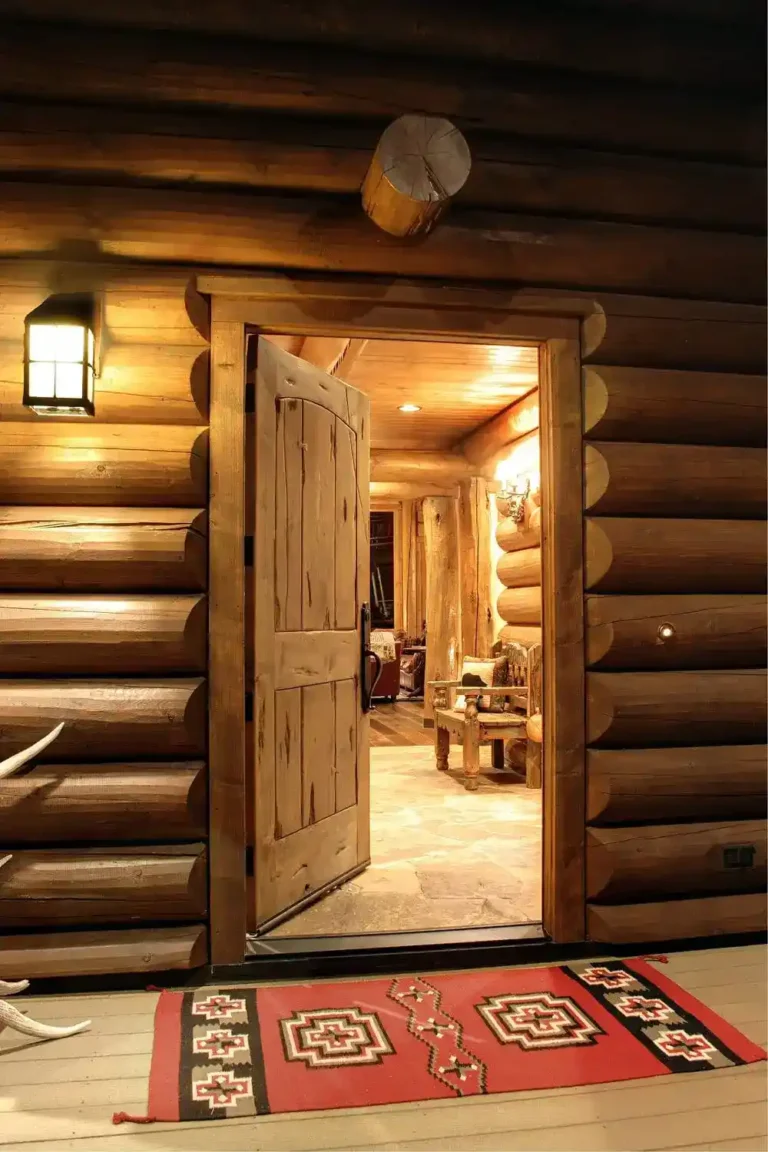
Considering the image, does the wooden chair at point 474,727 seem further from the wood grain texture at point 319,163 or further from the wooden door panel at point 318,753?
the wood grain texture at point 319,163

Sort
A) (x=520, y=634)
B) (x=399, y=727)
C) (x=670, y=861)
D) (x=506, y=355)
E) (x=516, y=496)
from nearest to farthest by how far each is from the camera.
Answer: (x=670, y=861) < (x=506, y=355) < (x=516, y=496) < (x=520, y=634) < (x=399, y=727)

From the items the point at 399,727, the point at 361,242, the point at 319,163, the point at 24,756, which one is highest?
the point at 319,163

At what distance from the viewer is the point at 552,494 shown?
324 cm

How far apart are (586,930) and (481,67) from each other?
11.0 ft

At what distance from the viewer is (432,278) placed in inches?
126

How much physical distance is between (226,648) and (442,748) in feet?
13.6

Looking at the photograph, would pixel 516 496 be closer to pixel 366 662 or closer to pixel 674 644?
pixel 366 662

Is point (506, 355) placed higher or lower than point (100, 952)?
higher

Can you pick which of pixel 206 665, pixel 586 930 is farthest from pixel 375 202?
pixel 586 930

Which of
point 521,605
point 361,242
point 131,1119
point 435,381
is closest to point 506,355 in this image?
point 435,381

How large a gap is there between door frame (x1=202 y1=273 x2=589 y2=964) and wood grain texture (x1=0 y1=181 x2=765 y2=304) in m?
0.09

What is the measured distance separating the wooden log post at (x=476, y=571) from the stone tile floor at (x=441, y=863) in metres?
2.21

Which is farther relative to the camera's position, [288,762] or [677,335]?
[288,762]

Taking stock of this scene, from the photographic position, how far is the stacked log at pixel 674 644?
3205 millimetres
